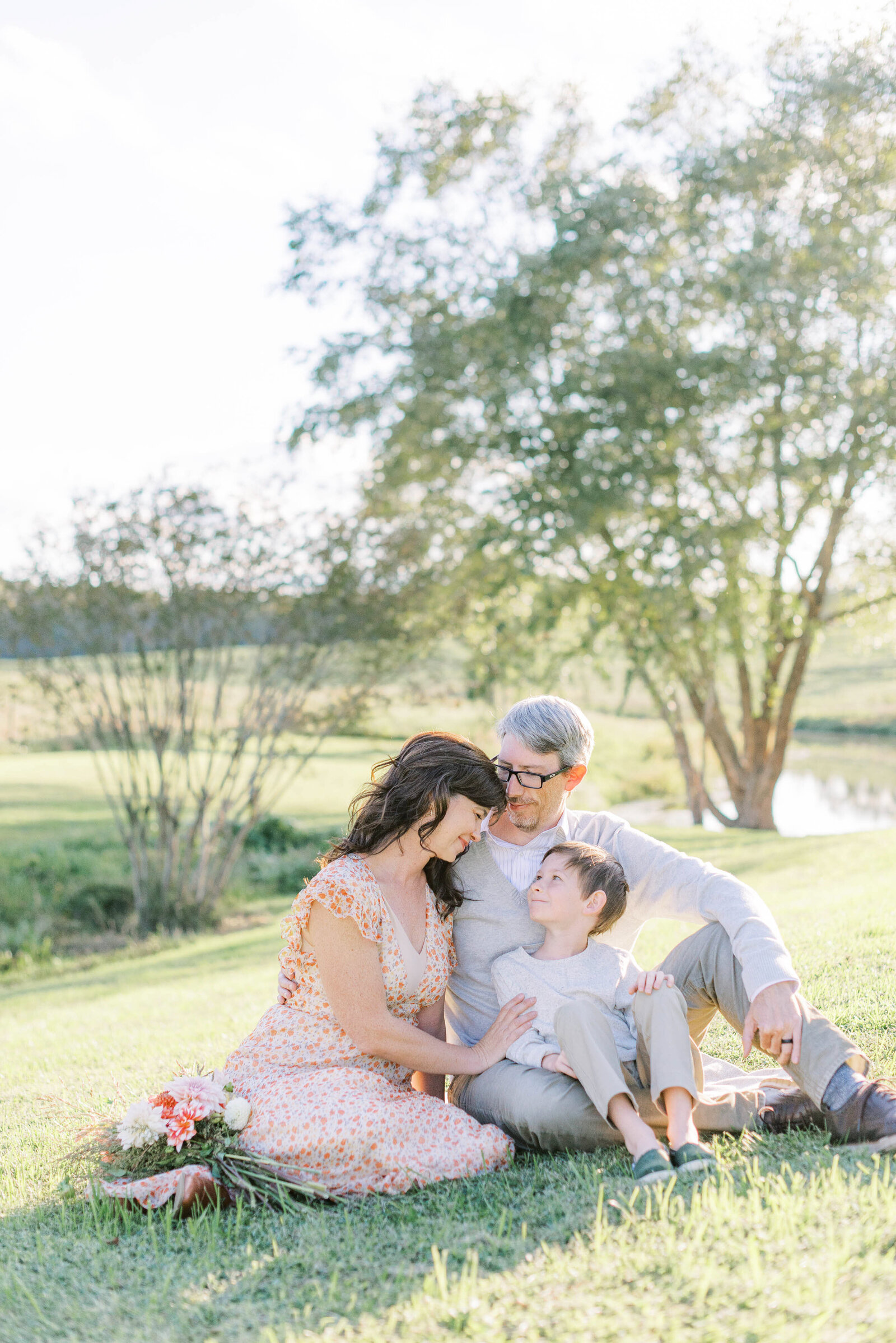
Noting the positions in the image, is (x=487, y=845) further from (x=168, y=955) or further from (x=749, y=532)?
(x=749, y=532)

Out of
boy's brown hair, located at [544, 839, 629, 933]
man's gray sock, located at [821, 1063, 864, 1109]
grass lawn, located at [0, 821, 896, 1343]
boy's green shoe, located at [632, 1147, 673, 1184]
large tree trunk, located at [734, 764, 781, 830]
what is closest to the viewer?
grass lawn, located at [0, 821, 896, 1343]

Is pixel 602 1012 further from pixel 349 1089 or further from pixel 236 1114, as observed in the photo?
pixel 236 1114

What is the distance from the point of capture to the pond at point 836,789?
20.0m

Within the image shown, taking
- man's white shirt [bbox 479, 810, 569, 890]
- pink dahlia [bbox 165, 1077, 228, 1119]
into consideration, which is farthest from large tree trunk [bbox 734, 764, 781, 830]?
pink dahlia [bbox 165, 1077, 228, 1119]

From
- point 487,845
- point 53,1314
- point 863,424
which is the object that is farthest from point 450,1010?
point 863,424

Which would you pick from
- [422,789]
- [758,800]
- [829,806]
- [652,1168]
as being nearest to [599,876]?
[422,789]

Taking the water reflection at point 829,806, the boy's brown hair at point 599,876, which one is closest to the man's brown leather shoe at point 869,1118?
the boy's brown hair at point 599,876

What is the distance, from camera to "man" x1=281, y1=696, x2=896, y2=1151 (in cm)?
294

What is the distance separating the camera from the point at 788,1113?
10.1 feet

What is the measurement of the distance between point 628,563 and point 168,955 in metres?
7.56

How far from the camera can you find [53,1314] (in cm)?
239

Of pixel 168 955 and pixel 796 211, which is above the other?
pixel 796 211

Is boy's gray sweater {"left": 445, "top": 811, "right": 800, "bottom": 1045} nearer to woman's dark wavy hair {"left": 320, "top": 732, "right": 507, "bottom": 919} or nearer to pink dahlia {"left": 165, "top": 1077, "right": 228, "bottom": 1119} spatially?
woman's dark wavy hair {"left": 320, "top": 732, "right": 507, "bottom": 919}

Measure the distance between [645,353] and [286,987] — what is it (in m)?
11.4
